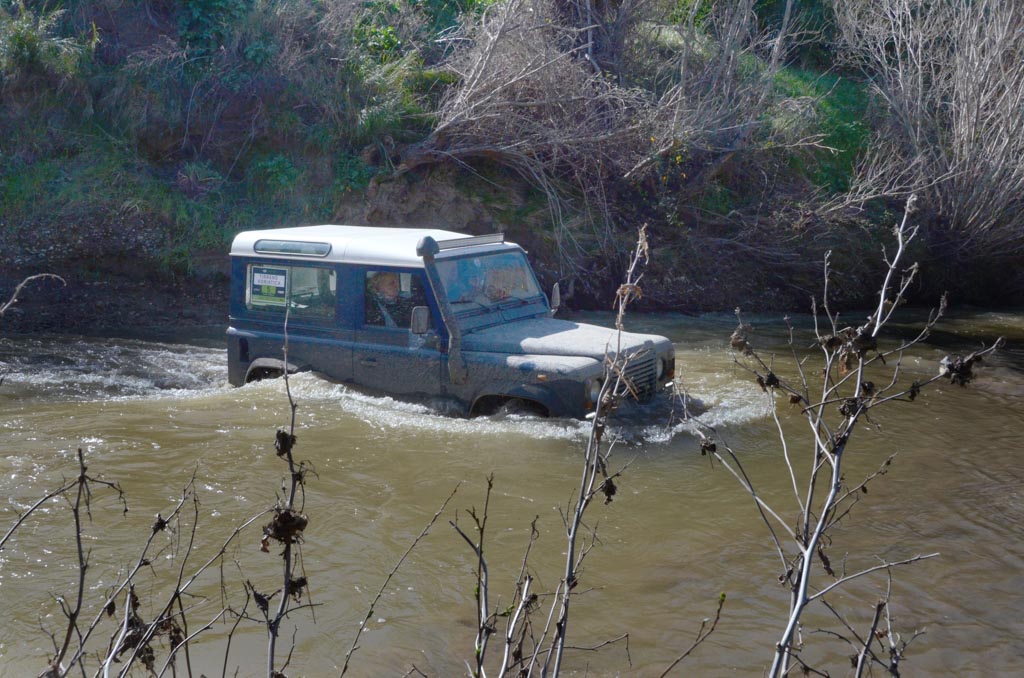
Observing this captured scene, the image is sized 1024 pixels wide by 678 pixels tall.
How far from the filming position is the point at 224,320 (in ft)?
44.5

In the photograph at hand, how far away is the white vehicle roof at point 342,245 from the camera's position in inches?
308

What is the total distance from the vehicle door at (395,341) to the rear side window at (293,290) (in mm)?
349

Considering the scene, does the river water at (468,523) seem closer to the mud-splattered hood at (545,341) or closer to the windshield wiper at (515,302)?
the mud-splattered hood at (545,341)

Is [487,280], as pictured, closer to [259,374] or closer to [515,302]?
[515,302]

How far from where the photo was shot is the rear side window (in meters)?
8.10

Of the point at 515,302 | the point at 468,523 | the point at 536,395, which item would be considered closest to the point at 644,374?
the point at 536,395

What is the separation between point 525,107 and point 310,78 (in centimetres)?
342

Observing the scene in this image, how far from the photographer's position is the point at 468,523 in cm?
598

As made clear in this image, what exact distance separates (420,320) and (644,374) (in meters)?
1.79

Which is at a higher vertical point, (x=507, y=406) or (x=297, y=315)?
(x=297, y=315)

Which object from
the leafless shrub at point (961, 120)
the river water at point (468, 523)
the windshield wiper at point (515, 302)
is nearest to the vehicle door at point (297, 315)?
the river water at point (468, 523)

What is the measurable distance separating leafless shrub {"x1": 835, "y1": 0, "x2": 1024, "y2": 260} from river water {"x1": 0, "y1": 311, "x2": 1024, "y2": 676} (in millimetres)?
6612

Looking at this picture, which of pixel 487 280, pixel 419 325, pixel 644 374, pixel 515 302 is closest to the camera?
pixel 419 325

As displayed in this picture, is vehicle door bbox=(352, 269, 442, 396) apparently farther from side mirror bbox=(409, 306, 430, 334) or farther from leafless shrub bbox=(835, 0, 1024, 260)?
leafless shrub bbox=(835, 0, 1024, 260)
